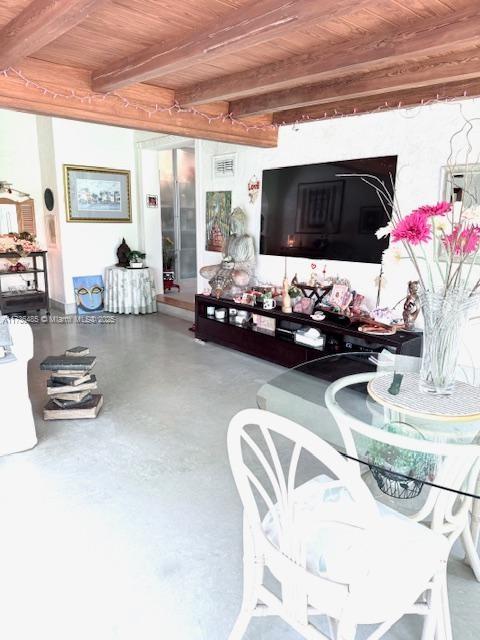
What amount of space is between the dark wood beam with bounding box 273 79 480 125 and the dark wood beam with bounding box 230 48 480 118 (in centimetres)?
15

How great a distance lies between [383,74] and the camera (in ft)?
9.98

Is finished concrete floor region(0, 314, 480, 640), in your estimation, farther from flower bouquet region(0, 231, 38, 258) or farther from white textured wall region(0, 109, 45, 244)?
white textured wall region(0, 109, 45, 244)

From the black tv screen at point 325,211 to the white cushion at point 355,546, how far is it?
8.87 ft

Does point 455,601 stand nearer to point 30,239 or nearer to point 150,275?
point 150,275

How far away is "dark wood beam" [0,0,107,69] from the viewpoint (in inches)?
72.6

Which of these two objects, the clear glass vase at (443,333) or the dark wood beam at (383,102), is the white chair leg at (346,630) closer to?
the clear glass vase at (443,333)

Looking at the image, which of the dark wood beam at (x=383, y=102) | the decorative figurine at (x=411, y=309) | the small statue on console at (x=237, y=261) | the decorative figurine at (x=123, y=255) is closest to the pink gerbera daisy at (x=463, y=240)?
the decorative figurine at (x=411, y=309)

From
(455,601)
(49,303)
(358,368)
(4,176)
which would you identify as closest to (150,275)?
(49,303)

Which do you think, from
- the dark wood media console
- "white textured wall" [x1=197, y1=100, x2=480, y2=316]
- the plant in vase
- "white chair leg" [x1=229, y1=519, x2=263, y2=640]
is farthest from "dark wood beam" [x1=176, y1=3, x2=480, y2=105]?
"white chair leg" [x1=229, y1=519, x2=263, y2=640]

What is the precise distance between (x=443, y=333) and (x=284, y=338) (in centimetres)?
243

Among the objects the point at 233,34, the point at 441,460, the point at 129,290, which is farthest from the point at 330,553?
the point at 129,290

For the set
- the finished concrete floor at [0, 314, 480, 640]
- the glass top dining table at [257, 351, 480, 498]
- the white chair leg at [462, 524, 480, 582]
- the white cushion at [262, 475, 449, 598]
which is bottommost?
the finished concrete floor at [0, 314, 480, 640]

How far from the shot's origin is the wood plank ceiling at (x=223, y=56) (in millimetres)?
2080

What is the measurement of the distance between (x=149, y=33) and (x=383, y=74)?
1569mm
